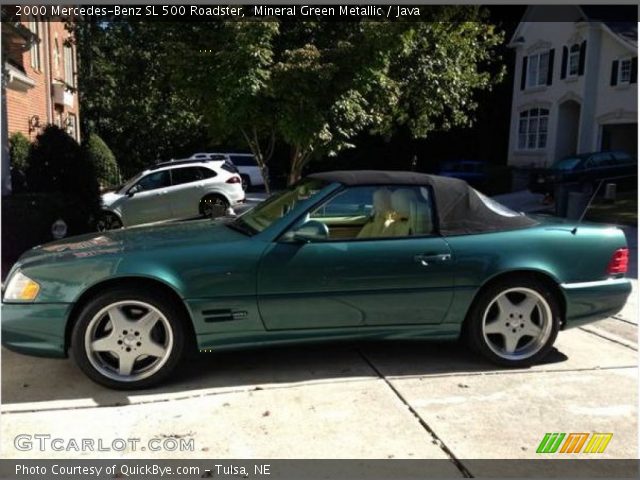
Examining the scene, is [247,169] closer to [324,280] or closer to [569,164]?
[569,164]

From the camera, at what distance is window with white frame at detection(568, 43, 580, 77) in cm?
2689

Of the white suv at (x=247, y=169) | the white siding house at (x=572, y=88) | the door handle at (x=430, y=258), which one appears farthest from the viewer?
the white suv at (x=247, y=169)

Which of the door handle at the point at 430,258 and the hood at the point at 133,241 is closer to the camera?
the hood at the point at 133,241

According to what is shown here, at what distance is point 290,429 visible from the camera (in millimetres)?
3545

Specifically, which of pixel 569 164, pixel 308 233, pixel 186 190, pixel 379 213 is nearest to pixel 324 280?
pixel 308 233

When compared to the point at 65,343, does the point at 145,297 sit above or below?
above

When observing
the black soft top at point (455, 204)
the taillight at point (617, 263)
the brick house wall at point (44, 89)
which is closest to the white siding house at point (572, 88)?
the brick house wall at point (44, 89)

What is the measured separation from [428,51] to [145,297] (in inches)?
391

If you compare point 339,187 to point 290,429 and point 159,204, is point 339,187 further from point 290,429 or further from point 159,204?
point 159,204

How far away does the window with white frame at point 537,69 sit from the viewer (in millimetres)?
29636

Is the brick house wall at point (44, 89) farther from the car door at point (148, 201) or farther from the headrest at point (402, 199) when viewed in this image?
the headrest at point (402, 199)

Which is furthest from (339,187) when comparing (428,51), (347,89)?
(428,51)

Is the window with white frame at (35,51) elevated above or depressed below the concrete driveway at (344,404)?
above

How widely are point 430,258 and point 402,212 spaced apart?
17.1 inches
